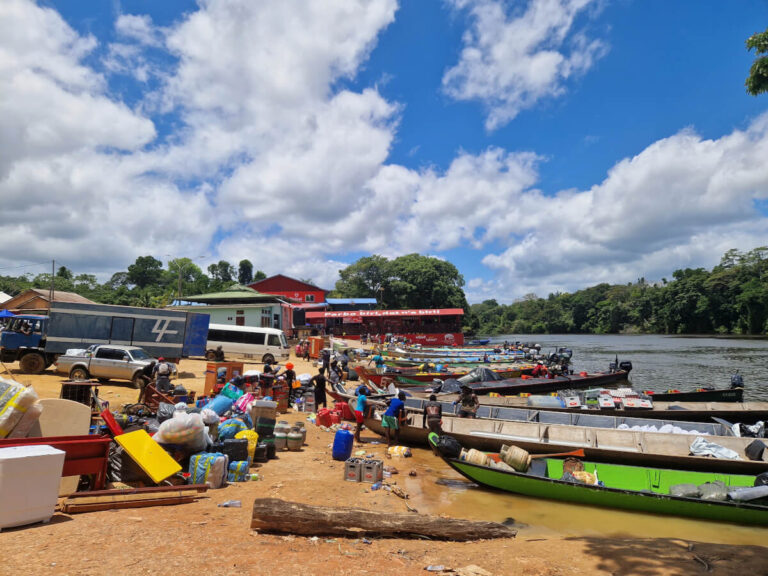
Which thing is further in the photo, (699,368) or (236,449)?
(699,368)

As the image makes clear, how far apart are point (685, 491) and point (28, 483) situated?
9.88 m

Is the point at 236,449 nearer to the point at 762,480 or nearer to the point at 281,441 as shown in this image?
the point at 281,441

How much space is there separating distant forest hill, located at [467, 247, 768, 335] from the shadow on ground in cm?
7740

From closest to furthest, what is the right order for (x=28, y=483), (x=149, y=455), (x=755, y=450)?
(x=28, y=483) < (x=149, y=455) < (x=755, y=450)

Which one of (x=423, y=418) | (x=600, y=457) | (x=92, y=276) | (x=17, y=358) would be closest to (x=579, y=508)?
(x=600, y=457)

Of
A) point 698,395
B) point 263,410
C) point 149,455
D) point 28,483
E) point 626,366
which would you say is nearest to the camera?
point 28,483

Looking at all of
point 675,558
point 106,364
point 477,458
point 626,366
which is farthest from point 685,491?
point 626,366

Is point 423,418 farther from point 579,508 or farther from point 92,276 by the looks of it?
point 92,276

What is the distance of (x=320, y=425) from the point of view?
1334 cm

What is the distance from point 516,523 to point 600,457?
11.2 ft

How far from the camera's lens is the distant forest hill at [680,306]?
231 ft

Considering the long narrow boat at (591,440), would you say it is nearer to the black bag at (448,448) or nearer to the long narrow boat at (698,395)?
the black bag at (448,448)

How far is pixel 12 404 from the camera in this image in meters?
6.08

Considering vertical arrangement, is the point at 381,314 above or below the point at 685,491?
above
